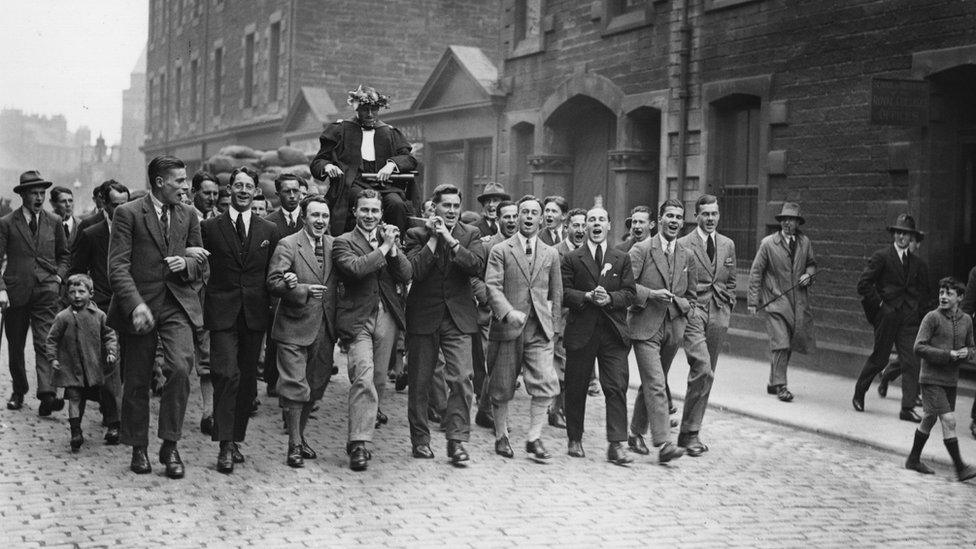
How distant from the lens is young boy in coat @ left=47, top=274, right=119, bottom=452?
9977mm

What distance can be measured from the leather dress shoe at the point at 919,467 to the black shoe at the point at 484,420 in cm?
361

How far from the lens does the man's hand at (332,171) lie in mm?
10594

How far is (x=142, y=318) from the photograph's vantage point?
8.34 metres

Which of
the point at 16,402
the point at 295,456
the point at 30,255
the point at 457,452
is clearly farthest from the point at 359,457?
the point at 30,255

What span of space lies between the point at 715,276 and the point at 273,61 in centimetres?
2922

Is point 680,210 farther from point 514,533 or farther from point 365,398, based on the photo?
point 514,533

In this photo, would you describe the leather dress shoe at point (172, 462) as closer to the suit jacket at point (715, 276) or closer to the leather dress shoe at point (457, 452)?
the leather dress shoe at point (457, 452)

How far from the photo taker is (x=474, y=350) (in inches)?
486

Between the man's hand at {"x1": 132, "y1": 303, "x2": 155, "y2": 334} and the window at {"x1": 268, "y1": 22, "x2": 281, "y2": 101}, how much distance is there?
30.1 meters

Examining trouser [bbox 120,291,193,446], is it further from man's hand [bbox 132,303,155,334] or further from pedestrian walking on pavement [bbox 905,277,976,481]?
pedestrian walking on pavement [bbox 905,277,976,481]

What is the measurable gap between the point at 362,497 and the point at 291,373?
1413 mm

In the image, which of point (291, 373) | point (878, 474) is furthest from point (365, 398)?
point (878, 474)

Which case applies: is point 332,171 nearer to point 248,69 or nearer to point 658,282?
point 658,282

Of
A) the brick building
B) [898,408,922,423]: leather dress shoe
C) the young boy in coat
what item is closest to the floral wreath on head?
the young boy in coat
